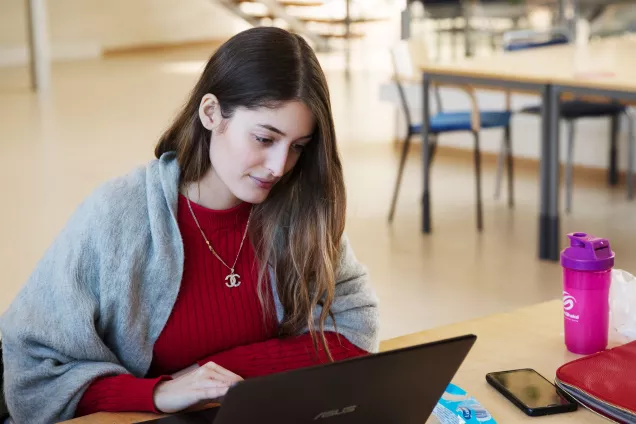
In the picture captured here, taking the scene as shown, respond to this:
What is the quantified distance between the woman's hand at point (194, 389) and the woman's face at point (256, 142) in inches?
11.8

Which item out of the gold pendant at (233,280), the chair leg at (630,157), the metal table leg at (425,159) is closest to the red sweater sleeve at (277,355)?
the gold pendant at (233,280)

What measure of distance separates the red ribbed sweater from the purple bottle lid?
39cm

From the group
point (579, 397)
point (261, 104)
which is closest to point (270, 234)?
point (261, 104)

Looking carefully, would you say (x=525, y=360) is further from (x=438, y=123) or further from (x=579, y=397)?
(x=438, y=123)

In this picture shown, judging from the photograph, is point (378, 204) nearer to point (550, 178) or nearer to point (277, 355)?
point (550, 178)

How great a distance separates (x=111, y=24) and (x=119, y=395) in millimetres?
10148

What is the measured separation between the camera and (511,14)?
8.09 m

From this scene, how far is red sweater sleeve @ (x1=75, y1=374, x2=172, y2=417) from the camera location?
1485 millimetres

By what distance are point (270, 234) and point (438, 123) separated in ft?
10.1

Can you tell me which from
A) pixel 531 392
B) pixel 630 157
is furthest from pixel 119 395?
pixel 630 157

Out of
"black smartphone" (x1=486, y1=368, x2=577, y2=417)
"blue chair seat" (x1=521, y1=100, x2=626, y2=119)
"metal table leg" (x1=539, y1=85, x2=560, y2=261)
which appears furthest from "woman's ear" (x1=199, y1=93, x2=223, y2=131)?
"blue chair seat" (x1=521, y1=100, x2=626, y2=119)

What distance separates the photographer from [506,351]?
5.50 ft

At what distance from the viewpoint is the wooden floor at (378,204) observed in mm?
3885

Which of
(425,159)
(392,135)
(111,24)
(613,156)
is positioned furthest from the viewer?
(111,24)
